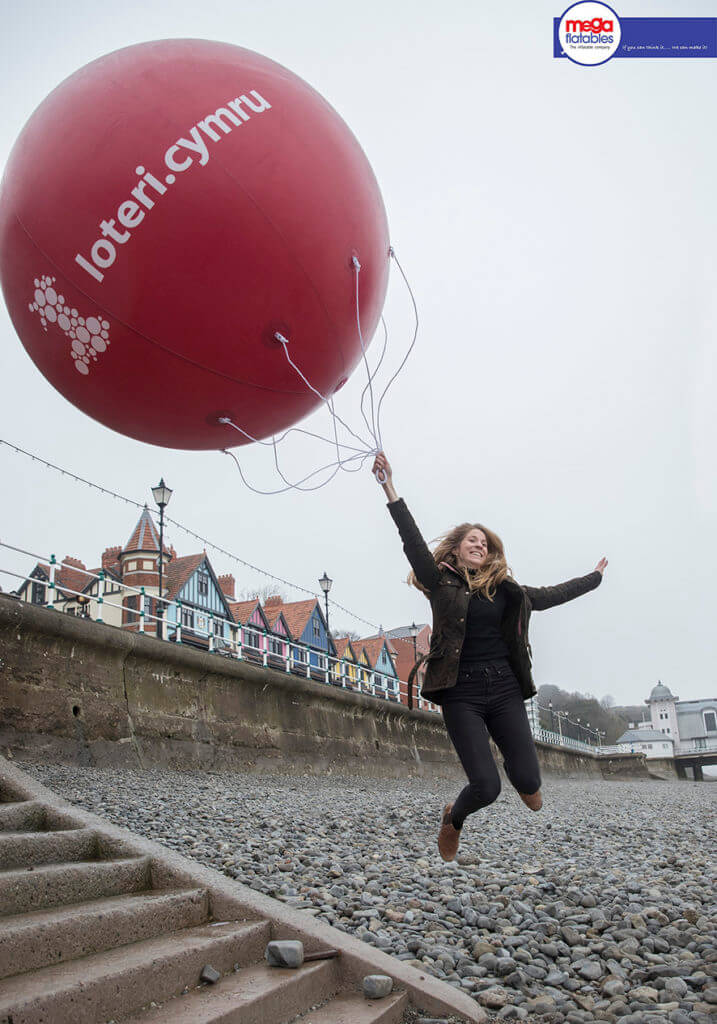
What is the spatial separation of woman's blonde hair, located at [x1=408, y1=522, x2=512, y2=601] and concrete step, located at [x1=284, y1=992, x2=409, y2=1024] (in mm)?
1840

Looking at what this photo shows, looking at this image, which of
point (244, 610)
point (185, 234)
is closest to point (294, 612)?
point (244, 610)

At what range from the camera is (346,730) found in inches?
636

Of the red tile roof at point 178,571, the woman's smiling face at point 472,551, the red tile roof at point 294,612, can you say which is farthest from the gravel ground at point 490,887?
the red tile roof at point 294,612

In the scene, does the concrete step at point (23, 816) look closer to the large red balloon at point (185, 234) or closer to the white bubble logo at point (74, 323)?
the large red balloon at point (185, 234)

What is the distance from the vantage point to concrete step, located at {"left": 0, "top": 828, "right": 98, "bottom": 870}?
3.50 meters

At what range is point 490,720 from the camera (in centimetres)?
390

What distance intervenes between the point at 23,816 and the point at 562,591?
10.7 ft

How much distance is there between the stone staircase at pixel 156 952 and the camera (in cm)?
250

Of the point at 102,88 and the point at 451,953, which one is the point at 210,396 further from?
the point at 451,953

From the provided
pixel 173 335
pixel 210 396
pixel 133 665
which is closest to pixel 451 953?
pixel 210 396

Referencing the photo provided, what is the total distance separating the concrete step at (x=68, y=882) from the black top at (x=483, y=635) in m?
1.88

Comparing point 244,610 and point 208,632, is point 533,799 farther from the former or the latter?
point 244,610

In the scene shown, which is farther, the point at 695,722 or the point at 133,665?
the point at 695,722

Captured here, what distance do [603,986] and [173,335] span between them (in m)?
3.26
